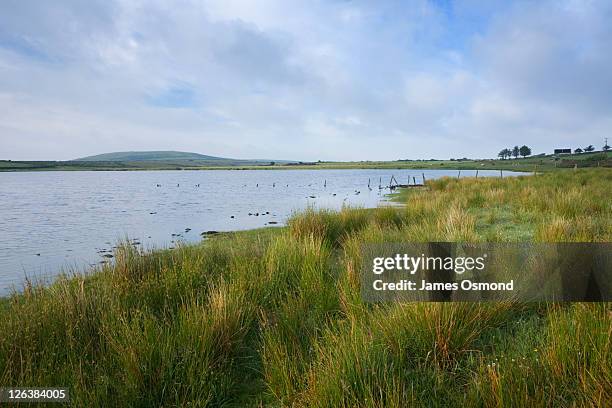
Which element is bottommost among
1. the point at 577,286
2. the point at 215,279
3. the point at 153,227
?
the point at 153,227

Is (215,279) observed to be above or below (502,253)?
below

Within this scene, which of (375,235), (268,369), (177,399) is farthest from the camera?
(375,235)

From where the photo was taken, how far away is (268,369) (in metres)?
3.38

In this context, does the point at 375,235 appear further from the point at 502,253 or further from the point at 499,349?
the point at 499,349

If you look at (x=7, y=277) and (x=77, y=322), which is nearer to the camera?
(x=77, y=322)

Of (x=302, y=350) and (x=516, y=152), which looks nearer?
(x=302, y=350)

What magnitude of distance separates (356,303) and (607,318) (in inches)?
95.5

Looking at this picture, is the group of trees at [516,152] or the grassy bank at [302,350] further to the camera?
the group of trees at [516,152]

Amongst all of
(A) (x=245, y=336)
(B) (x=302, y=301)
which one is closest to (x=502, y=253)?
(B) (x=302, y=301)

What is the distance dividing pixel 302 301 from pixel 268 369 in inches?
54.8

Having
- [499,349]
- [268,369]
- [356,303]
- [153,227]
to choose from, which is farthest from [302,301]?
[153,227]

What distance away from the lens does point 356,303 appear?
4402 mm

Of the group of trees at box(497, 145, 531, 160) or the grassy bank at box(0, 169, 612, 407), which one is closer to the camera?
the grassy bank at box(0, 169, 612, 407)

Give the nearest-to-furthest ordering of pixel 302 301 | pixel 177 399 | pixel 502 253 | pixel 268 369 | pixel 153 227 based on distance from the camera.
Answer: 1. pixel 177 399
2. pixel 268 369
3. pixel 302 301
4. pixel 502 253
5. pixel 153 227
